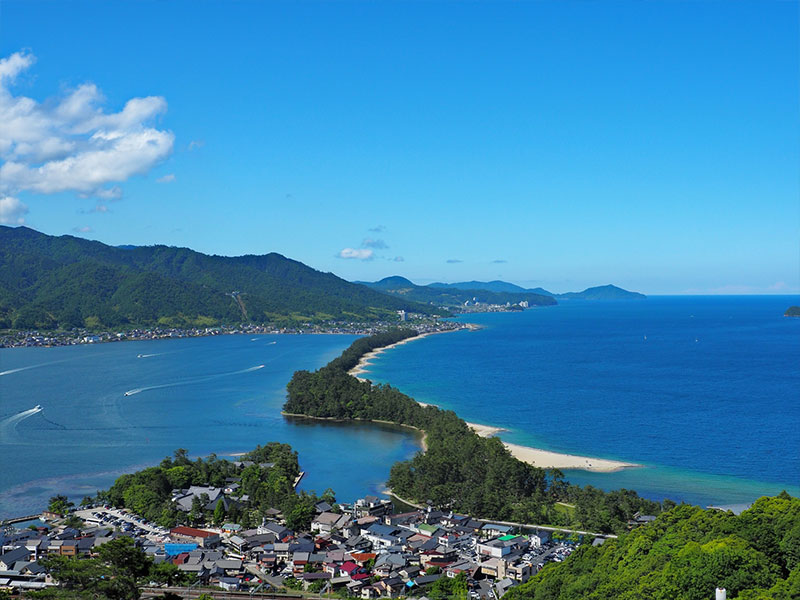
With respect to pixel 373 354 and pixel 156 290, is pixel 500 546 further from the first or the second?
pixel 156 290

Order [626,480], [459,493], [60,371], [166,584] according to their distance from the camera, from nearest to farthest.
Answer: [166,584], [459,493], [626,480], [60,371]

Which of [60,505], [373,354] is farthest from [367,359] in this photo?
[60,505]

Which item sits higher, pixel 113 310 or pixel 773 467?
pixel 113 310

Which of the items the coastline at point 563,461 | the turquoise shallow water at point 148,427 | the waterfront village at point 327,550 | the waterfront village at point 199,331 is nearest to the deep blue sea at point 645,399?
the coastline at point 563,461

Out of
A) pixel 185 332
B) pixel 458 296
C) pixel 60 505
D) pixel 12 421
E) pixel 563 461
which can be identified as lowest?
pixel 563 461

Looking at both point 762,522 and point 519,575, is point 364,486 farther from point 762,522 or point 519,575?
point 762,522

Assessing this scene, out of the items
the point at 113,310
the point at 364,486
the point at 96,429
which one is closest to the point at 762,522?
the point at 364,486

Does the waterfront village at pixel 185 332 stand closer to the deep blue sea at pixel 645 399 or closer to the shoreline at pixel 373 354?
the shoreline at pixel 373 354
